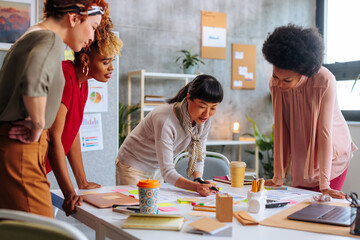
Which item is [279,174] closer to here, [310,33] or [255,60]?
[310,33]

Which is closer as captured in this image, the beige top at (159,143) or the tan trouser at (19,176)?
the tan trouser at (19,176)

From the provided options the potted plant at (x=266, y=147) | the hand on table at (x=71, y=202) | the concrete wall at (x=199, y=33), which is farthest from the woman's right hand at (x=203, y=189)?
the potted plant at (x=266, y=147)

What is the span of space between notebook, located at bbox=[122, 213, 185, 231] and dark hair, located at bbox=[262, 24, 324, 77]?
36.8 inches

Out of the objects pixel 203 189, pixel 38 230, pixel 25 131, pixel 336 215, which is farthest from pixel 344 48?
pixel 38 230

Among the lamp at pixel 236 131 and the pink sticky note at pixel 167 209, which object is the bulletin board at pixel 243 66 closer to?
the lamp at pixel 236 131

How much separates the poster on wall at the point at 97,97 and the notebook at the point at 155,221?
211 centimetres

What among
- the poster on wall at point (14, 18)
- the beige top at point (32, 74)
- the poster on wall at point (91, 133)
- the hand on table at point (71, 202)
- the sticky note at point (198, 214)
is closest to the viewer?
the beige top at point (32, 74)

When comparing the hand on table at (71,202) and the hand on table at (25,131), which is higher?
the hand on table at (25,131)

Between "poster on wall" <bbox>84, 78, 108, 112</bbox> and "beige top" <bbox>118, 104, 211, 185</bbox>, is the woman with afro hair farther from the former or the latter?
"poster on wall" <bbox>84, 78, 108, 112</bbox>

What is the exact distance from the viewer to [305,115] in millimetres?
1981

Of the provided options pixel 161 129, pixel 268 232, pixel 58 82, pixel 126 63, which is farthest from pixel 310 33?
pixel 126 63

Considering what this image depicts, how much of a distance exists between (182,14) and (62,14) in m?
3.48

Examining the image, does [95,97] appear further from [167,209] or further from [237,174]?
[167,209]

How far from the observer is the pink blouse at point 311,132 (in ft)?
6.13
